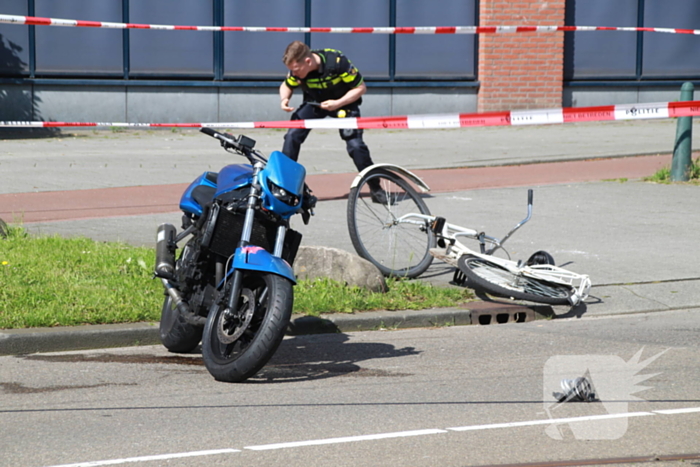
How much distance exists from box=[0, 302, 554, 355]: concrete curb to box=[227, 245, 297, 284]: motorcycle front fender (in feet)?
4.24

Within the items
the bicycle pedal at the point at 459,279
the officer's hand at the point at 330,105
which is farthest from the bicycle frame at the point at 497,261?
the officer's hand at the point at 330,105

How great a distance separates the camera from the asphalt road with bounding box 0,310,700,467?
14.4 ft

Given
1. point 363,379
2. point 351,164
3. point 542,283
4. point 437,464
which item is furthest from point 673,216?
point 437,464

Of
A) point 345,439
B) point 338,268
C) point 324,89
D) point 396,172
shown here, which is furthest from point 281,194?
point 324,89

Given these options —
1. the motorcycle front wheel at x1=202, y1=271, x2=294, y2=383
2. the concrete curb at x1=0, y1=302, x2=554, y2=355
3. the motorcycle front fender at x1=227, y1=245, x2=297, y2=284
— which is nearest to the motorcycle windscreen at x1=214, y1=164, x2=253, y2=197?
the motorcycle front fender at x1=227, y1=245, x2=297, y2=284

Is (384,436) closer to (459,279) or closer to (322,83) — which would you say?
(459,279)

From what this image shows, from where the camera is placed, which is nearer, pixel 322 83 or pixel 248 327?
pixel 248 327

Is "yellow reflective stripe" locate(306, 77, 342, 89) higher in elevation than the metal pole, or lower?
higher

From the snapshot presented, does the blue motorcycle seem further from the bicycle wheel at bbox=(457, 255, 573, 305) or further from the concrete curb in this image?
the bicycle wheel at bbox=(457, 255, 573, 305)

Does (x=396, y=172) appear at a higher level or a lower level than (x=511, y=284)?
higher

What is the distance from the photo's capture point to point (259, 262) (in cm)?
538

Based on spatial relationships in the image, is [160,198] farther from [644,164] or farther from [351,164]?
[644,164]

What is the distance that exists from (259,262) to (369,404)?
90 centimetres

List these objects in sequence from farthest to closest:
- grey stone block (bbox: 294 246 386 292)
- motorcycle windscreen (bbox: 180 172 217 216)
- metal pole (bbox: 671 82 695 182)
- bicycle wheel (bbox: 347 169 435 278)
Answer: metal pole (bbox: 671 82 695 182)
bicycle wheel (bbox: 347 169 435 278)
grey stone block (bbox: 294 246 386 292)
motorcycle windscreen (bbox: 180 172 217 216)
